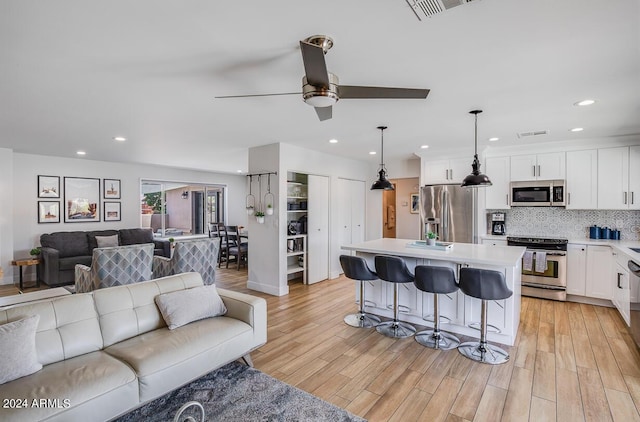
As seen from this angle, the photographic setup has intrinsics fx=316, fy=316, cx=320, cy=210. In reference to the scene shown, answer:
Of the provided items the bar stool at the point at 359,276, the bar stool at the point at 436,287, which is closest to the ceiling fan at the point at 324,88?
the bar stool at the point at 436,287

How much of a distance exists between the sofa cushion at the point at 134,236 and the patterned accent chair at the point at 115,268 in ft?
8.93

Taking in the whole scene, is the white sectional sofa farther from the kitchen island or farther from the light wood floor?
the kitchen island

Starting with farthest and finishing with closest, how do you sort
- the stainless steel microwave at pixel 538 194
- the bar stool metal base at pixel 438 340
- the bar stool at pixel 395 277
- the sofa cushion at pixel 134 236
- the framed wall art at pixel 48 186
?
the sofa cushion at pixel 134 236, the framed wall art at pixel 48 186, the stainless steel microwave at pixel 538 194, the bar stool at pixel 395 277, the bar stool metal base at pixel 438 340

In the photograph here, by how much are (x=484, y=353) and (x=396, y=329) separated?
91cm

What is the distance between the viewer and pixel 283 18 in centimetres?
177

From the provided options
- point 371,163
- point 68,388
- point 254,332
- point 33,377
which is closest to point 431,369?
point 254,332

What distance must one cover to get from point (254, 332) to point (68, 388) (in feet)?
4.23

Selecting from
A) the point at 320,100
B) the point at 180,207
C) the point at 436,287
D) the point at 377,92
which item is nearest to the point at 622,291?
the point at 436,287

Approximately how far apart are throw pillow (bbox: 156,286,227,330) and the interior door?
9.75 ft

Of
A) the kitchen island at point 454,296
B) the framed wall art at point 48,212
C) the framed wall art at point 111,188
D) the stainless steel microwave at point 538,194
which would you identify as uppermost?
the framed wall art at point 111,188

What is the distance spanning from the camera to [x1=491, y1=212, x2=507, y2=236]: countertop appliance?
18.3ft

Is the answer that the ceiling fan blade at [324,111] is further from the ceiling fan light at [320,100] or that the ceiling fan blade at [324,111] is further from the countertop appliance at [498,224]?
the countertop appliance at [498,224]

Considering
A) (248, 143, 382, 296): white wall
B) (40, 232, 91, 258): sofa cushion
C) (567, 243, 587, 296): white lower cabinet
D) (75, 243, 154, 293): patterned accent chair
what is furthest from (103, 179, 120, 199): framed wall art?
(567, 243, 587, 296): white lower cabinet

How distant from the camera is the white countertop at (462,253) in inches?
123
